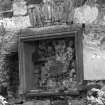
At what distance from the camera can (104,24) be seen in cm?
580

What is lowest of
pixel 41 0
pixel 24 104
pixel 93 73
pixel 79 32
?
pixel 24 104

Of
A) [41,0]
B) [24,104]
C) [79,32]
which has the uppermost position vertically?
[41,0]

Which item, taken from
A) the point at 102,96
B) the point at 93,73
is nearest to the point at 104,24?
the point at 93,73

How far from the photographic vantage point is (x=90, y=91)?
5762 mm

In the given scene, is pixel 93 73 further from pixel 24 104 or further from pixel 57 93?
pixel 24 104

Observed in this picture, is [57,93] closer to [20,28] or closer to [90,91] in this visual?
[90,91]

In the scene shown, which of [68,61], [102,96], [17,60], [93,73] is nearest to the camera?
[102,96]

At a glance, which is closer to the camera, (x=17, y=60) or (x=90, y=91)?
(x=90, y=91)

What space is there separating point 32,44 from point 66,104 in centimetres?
119

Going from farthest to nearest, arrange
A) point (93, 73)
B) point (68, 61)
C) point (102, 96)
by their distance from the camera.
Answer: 1. point (68, 61)
2. point (93, 73)
3. point (102, 96)

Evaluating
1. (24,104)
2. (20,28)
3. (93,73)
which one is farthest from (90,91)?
(20,28)

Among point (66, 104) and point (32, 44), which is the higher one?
point (32, 44)

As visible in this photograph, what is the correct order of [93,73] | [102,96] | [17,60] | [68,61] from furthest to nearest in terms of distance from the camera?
[17,60], [68,61], [93,73], [102,96]

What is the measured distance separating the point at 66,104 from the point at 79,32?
3.66 ft
